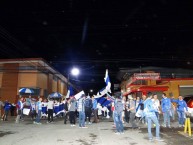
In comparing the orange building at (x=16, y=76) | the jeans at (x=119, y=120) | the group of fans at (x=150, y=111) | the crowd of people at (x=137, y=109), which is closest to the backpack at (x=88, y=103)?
the crowd of people at (x=137, y=109)

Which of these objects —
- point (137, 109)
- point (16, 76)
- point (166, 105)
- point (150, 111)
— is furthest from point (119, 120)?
point (16, 76)

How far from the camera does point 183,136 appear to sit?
Answer: 391 inches

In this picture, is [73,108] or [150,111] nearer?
[150,111]

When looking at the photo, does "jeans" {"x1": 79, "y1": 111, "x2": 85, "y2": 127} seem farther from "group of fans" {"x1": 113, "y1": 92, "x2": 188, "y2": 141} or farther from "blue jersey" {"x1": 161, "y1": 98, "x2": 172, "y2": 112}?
"blue jersey" {"x1": 161, "y1": 98, "x2": 172, "y2": 112}

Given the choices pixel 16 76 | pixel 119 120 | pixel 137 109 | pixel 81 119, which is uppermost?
pixel 16 76

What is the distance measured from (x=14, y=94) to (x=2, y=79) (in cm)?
253

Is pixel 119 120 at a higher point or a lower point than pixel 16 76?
lower

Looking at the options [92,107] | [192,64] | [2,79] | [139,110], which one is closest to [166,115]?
[139,110]

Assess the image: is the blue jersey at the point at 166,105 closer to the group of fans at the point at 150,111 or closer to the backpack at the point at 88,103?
the group of fans at the point at 150,111

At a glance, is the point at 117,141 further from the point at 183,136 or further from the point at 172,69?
the point at 172,69

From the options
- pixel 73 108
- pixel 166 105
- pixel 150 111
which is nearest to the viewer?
pixel 150 111

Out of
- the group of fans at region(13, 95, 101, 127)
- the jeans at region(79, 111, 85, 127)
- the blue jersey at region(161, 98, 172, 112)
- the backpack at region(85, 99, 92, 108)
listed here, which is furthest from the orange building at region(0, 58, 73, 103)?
the blue jersey at region(161, 98, 172, 112)

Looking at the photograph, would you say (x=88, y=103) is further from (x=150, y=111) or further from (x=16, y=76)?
(x=16, y=76)

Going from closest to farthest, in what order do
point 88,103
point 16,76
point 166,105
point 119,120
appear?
1. point 119,120
2. point 166,105
3. point 88,103
4. point 16,76
